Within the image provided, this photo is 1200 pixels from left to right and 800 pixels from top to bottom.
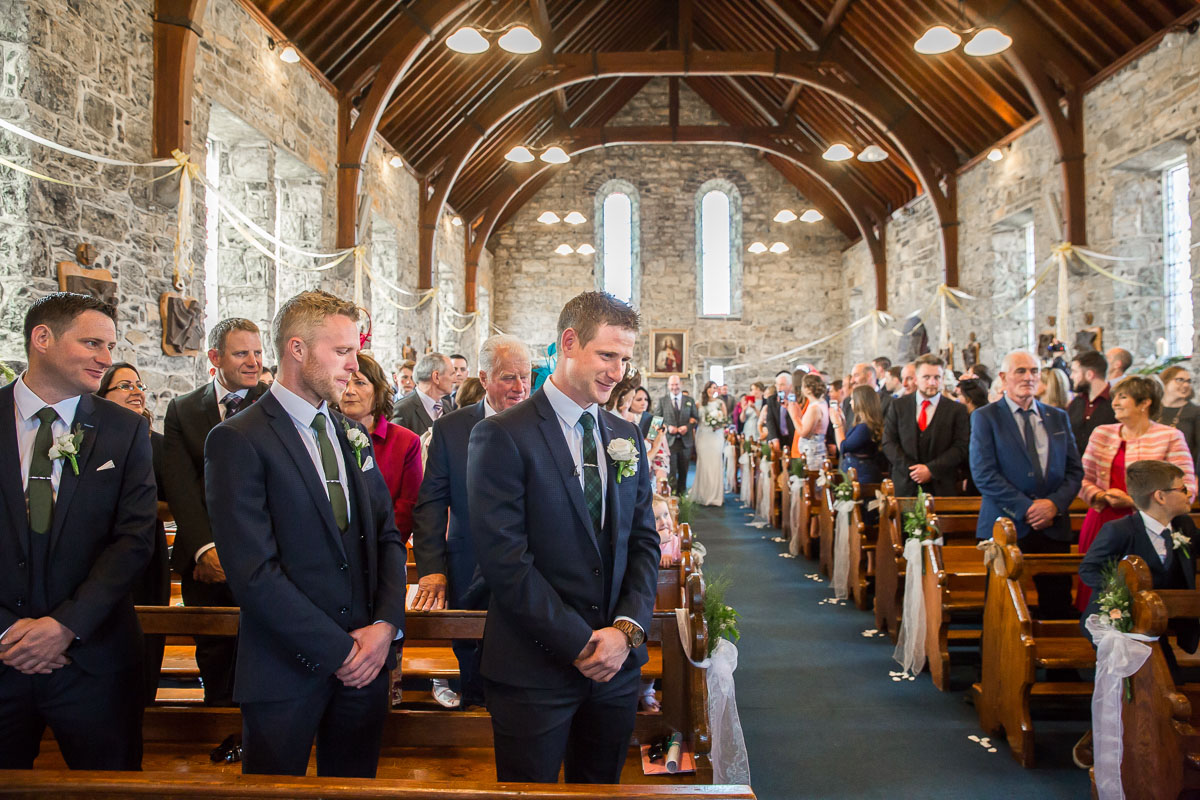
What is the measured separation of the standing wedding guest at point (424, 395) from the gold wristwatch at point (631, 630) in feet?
10.8

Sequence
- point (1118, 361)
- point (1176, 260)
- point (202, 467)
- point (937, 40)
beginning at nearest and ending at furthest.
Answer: point (202, 467)
point (1118, 361)
point (937, 40)
point (1176, 260)

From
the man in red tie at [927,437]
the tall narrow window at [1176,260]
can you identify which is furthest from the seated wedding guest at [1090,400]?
the tall narrow window at [1176,260]

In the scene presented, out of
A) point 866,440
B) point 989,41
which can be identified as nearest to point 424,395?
point 866,440

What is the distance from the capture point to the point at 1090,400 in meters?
5.20

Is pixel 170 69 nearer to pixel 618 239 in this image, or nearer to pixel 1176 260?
pixel 1176 260

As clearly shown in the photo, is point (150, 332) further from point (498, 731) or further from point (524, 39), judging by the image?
point (498, 731)

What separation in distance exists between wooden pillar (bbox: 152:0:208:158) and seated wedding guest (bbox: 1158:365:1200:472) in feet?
20.0

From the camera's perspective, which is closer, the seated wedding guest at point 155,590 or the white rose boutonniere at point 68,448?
the white rose boutonniere at point 68,448

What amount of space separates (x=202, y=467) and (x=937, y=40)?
6.54m

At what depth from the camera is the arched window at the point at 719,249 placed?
1706cm

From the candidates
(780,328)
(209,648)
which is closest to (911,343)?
(780,328)

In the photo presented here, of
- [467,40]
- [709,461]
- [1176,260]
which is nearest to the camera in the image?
[467,40]

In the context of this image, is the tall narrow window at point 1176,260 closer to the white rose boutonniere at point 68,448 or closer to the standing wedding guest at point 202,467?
the standing wedding guest at point 202,467

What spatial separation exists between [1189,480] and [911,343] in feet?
30.0
